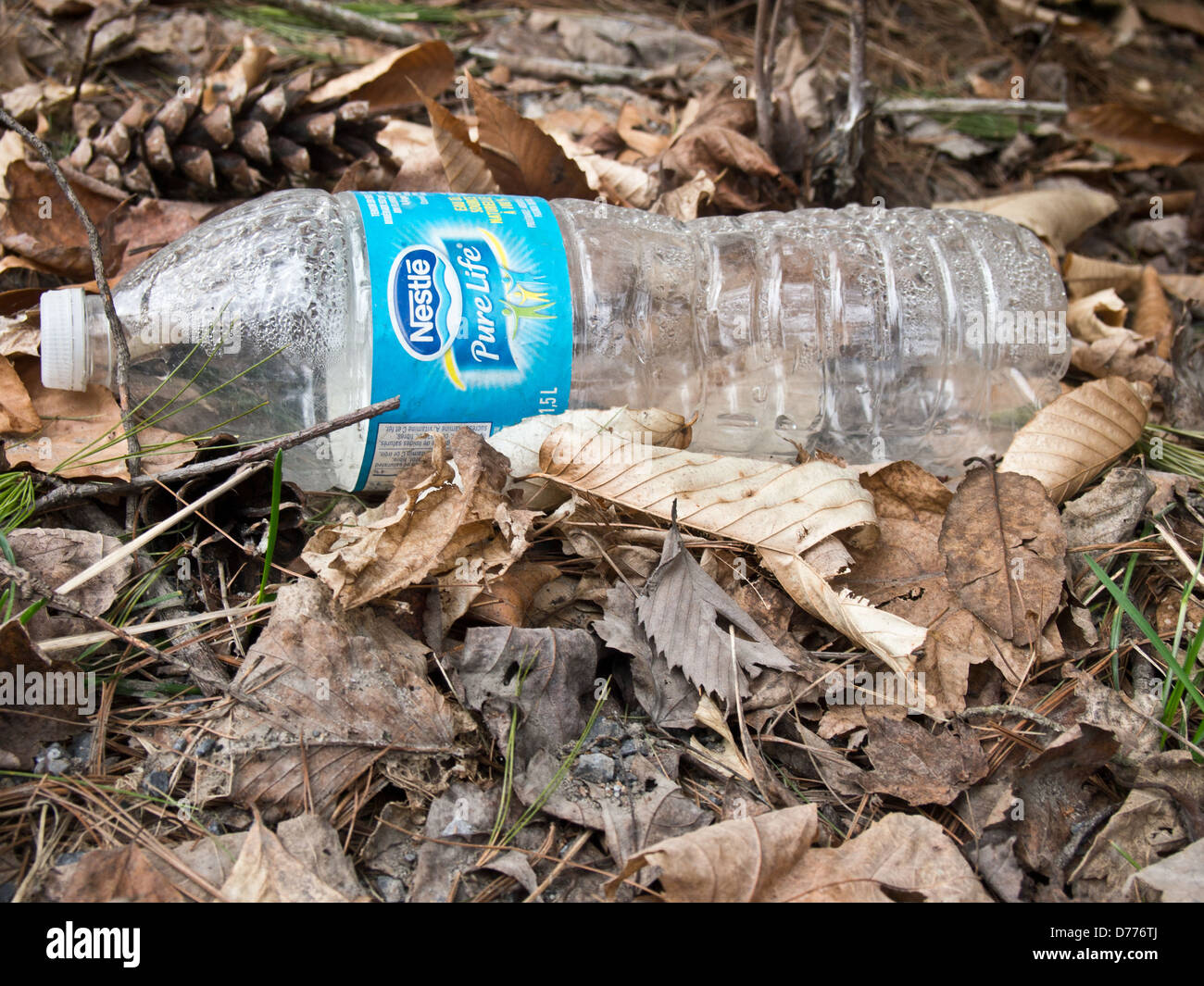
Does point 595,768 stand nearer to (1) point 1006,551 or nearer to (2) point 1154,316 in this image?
(1) point 1006,551

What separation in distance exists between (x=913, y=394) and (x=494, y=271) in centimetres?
116

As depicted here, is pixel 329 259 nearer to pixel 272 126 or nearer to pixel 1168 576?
pixel 272 126

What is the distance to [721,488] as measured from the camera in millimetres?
1753

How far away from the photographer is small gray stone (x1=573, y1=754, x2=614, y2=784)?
1.41 metres

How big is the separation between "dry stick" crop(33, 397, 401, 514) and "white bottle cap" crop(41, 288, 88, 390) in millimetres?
259

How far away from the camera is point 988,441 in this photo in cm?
249

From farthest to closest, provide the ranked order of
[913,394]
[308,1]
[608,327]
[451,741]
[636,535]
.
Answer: [308,1] < [913,394] < [608,327] < [636,535] < [451,741]

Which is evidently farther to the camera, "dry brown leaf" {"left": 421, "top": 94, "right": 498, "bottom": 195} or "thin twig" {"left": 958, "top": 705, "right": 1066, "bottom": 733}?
"dry brown leaf" {"left": 421, "top": 94, "right": 498, "bottom": 195}

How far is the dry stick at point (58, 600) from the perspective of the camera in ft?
4.47

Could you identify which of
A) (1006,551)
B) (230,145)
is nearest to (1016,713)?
(1006,551)

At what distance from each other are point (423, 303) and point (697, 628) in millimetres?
840
